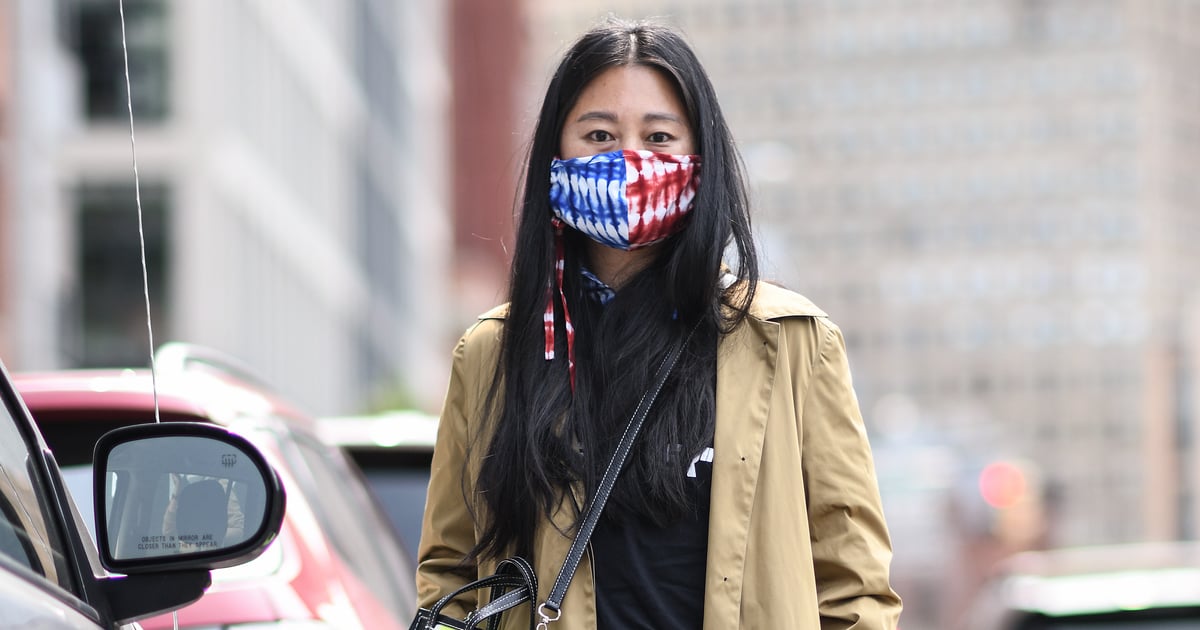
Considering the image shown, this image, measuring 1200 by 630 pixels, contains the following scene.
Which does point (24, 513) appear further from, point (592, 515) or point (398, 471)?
point (398, 471)

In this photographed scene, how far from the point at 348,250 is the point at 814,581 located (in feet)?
139

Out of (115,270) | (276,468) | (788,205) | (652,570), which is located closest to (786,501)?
(652,570)

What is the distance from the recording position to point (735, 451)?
291 cm

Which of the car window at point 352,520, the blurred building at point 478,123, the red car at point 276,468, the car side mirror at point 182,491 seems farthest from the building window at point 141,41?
the blurred building at point 478,123

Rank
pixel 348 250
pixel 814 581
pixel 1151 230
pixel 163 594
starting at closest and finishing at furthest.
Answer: pixel 163 594 → pixel 814 581 → pixel 348 250 → pixel 1151 230

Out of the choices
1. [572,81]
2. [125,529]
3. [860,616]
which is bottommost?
[860,616]

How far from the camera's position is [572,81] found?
323cm

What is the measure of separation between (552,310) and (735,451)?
0.42m

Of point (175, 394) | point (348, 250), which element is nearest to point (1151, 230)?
point (348, 250)

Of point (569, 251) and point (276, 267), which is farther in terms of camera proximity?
point (276, 267)

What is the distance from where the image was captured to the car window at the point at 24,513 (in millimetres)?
2266

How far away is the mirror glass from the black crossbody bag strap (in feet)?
1.64

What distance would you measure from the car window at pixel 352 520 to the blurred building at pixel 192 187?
17797mm

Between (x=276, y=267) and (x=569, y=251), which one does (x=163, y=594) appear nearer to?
(x=569, y=251)
